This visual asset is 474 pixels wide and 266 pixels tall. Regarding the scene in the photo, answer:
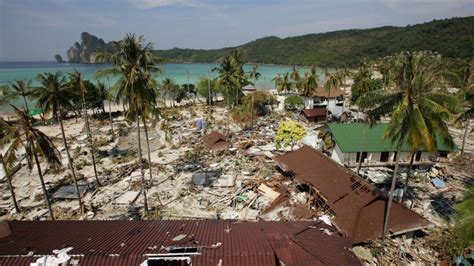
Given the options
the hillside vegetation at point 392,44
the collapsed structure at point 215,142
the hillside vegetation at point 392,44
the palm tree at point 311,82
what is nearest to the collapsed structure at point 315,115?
the palm tree at point 311,82

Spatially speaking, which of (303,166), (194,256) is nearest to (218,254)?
(194,256)

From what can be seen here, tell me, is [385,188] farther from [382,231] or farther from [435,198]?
[382,231]

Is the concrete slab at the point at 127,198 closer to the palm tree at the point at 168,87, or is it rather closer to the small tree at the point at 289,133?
the small tree at the point at 289,133

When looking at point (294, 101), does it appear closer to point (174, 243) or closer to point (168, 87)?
point (168, 87)

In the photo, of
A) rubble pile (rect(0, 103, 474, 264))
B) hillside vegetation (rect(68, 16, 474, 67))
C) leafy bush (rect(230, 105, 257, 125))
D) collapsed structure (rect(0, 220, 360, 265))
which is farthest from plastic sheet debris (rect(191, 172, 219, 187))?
hillside vegetation (rect(68, 16, 474, 67))

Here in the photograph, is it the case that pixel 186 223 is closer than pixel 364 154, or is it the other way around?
pixel 186 223
